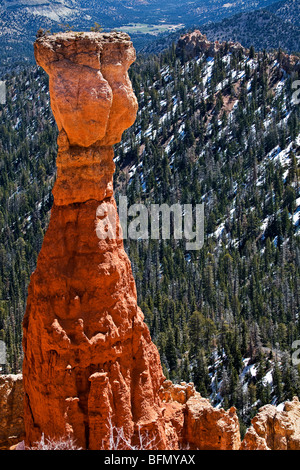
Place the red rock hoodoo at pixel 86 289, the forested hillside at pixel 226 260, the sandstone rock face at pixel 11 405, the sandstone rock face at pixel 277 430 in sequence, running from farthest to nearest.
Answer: the forested hillside at pixel 226 260, the sandstone rock face at pixel 11 405, the sandstone rock face at pixel 277 430, the red rock hoodoo at pixel 86 289

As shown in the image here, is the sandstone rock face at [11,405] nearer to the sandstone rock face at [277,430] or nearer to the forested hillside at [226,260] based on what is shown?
the sandstone rock face at [277,430]

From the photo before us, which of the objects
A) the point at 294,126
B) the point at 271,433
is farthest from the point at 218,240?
the point at 271,433

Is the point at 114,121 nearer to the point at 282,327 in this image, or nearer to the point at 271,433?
the point at 271,433

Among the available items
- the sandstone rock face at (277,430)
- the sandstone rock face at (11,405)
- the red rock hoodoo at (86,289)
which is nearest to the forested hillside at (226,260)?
the sandstone rock face at (277,430)

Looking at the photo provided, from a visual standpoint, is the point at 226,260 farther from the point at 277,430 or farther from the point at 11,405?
the point at 277,430

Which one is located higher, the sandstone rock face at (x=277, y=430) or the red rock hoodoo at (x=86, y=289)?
the red rock hoodoo at (x=86, y=289)

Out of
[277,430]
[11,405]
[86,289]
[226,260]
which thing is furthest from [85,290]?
[226,260]

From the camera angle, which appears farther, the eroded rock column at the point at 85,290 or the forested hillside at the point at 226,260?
the forested hillside at the point at 226,260
